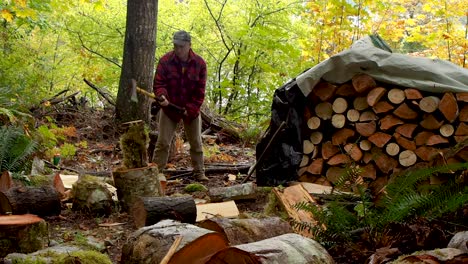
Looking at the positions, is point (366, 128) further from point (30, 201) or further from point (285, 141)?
point (30, 201)

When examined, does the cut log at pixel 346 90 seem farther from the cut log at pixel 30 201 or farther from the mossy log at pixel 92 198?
the cut log at pixel 30 201

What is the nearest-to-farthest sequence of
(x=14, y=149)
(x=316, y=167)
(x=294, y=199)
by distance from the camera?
(x=294, y=199)
(x=14, y=149)
(x=316, y=167)

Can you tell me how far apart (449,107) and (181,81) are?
325cm

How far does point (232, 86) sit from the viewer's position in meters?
11.9

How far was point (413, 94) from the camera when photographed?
5.51 m

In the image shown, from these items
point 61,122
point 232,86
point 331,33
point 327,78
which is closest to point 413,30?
point 331,33

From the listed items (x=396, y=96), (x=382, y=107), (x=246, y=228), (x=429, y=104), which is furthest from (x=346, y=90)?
(x=246, y=228)

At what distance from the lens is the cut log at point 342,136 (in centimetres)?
582

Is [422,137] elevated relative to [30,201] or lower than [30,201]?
elevated

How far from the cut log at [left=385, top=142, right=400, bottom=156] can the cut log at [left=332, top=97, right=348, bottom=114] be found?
0.64 metres

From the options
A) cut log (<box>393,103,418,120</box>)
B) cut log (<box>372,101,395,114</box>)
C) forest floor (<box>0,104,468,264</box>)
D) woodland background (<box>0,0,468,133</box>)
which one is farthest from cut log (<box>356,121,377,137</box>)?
woodland background (<box>0,0,468,133</box>)

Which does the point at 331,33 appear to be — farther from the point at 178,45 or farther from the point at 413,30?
the point at 178,45

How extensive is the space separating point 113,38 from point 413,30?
22.3ft

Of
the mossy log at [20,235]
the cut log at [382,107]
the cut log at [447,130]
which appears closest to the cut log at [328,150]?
the cut log at [382,107]
